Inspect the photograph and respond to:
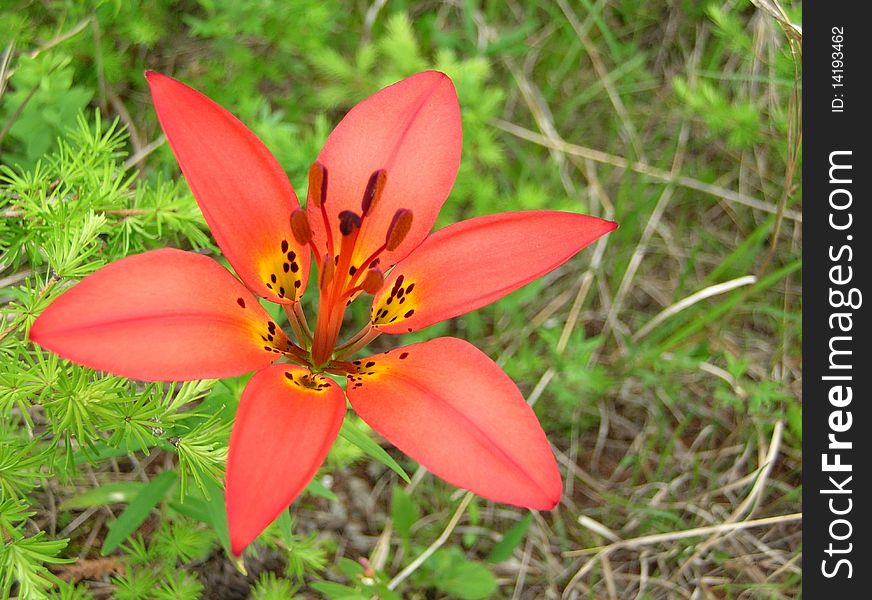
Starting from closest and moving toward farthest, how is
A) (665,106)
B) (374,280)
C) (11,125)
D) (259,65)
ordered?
1. (374,280)
2. (11,125)
3. (259,65)
4. (665,106)

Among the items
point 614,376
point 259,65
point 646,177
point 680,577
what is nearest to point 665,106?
point 646,177

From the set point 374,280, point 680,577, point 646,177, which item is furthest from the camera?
point 646,177

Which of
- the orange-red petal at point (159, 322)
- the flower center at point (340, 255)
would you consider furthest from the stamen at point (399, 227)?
the orange-red petal at point (159, 322)

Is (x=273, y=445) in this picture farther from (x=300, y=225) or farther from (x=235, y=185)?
(x=235, y=185)

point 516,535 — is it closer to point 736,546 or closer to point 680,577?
point 680,577
